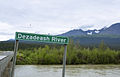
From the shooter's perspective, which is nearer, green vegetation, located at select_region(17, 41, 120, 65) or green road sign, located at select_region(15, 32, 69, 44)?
green road sign, located at select_region(15, 32, 69, 44)

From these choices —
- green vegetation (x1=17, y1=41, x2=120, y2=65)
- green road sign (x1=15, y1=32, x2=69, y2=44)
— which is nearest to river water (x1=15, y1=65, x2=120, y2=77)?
green road sign (x1=15, y1=32, x2=69, y2=44)

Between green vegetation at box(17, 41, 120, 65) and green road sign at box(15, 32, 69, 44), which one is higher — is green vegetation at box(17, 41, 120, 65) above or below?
below

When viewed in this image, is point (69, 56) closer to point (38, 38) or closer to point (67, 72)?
point (67, 72)

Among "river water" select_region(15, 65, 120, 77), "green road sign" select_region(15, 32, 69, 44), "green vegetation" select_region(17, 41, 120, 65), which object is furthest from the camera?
"green vegetation" select_region(17, 41, 120, 65)

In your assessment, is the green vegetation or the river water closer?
the river water

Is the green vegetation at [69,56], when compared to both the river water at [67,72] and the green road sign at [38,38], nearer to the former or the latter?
the river water at [67,72]

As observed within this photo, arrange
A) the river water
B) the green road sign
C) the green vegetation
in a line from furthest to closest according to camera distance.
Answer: the green vegetation < the river water < the green road sign

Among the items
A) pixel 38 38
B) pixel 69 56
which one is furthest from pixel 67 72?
pixel 69 56

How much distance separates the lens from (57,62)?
3606cm

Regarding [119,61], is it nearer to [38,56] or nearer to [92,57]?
[92,57]

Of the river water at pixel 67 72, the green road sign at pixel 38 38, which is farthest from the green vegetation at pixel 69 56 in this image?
the green road sign at pixel 38 38

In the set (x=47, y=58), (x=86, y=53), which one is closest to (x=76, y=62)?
(x=86, y=53)

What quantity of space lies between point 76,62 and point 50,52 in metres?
6.51

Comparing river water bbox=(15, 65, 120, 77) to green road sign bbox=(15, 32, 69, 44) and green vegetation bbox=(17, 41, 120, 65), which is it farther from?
green vegetation bbox=(17, 41, 120, 65)
